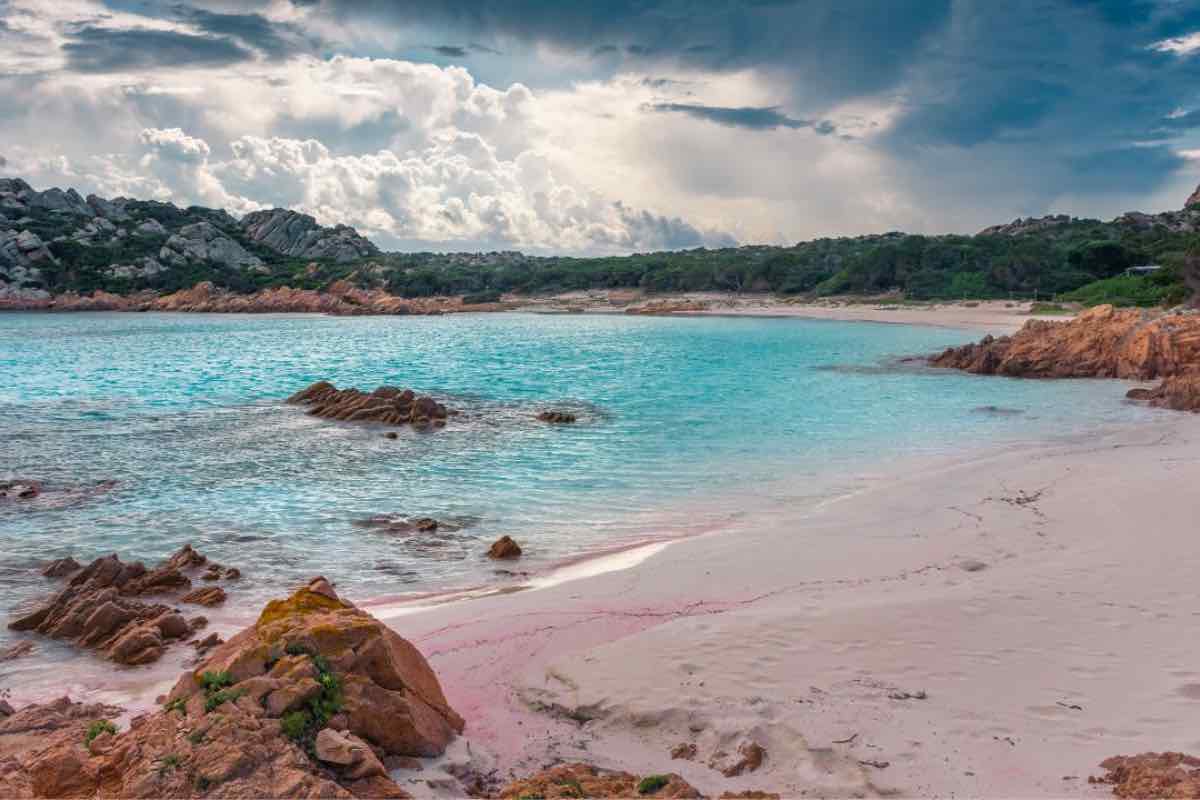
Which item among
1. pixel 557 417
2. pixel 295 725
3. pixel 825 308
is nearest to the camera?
pixel 295 725

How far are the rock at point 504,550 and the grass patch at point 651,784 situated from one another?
17.9ft

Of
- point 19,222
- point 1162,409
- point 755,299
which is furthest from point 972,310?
point 19,222

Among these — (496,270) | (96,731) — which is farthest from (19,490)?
(496,270)

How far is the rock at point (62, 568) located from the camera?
910 centimetres

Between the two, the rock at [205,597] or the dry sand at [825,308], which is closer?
the rock at [205,597]

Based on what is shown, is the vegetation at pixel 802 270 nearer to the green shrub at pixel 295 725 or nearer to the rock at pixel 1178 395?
the rock at pixel 1178 395

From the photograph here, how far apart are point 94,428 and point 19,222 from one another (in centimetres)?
9947

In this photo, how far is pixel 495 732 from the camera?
533 cm

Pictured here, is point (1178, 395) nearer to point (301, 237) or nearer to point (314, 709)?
point (314, 709)

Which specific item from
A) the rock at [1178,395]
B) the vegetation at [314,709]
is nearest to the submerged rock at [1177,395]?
the rock at [1178,395]

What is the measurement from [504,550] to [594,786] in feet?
18.0

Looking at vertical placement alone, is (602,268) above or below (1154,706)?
above

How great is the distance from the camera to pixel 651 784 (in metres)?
4.40

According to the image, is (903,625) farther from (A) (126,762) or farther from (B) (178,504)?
(B) (178,504)
